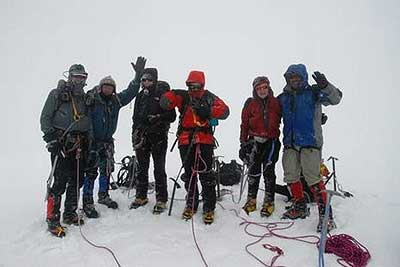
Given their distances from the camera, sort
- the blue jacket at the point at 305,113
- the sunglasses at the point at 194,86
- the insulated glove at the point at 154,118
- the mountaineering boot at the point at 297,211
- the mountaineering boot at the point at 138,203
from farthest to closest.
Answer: the mountaineering boot at the point at 138,203
the insulated glove at the point at 154,118
the mountaineering boot at the point at 297,211
the sunglasses at the point at 194,86
the blue jacket at the point at 305,113

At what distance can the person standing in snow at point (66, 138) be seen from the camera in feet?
18.1

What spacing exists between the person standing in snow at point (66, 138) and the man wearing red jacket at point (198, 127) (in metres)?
1.24

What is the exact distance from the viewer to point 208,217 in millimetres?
5867

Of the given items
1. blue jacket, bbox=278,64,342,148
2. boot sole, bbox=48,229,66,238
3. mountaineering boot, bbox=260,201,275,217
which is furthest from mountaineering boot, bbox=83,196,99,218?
blue jacket, bbox=278,64,342,148

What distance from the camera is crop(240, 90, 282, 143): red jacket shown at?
608 centimetres

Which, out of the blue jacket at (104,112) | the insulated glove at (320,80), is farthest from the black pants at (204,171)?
the insulated glove at (320,80)

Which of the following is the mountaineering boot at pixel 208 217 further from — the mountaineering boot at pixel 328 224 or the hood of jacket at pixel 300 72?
the hood of jacket at pixel 300 72

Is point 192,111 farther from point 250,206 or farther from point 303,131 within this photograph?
point 250,206

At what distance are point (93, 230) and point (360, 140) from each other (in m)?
18.2

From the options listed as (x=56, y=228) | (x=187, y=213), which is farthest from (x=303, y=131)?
(x=56, y=228)

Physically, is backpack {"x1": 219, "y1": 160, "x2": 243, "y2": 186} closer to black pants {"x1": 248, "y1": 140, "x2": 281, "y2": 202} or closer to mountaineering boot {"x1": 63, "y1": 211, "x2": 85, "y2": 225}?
black pants {"x1": 248, "y1": 140, "x2": 281, "y2": 202}
